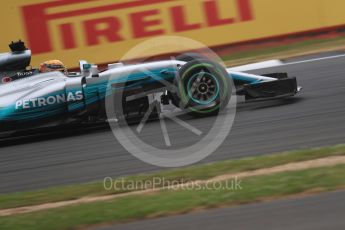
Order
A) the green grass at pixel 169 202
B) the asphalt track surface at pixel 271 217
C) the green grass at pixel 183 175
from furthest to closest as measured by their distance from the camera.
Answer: the green grass at pixel 183 175, the green grass at pixel 169 202, the asphalt track surface at pixel 271 217

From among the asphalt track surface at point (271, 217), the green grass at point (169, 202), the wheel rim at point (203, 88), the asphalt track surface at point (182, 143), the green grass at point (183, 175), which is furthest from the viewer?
the wheel rim at point (203, 88)

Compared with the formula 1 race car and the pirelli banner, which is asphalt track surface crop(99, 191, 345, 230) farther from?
the pirelli banner

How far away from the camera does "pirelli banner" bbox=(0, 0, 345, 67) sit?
14711mm

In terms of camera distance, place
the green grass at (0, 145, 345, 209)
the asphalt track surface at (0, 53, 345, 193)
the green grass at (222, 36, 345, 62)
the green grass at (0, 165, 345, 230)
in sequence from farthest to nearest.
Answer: the green grass at (222, 36, 345, 62) < the asphalt track surface at (0, 53, 345, 193) < the green grass at (0, 145, 345, 209) < the green grass at (0, 165, 345, 230)

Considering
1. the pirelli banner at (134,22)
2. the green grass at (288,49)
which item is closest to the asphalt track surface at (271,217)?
the green grass at (288,49)

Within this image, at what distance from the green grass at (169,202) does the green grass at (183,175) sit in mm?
438

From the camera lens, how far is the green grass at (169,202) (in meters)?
4.83

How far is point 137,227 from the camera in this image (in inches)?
181

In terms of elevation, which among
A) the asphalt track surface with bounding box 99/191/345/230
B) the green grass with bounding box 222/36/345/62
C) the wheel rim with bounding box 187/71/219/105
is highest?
the wheel rim with bounding box 187/71/219/105

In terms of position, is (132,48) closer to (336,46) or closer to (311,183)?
(336,46)

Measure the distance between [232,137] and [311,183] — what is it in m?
2.31

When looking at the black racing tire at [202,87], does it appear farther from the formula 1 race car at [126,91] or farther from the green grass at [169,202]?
the green grass at [169,202]

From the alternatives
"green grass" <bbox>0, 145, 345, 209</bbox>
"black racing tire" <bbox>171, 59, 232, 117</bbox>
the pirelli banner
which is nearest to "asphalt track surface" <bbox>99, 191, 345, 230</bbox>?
"green grass" <bbox>0, 145, 345, 209</bbox>

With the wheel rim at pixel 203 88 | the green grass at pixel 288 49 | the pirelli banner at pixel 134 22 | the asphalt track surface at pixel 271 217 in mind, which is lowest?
the asphalt track surface at pixel 271 217
